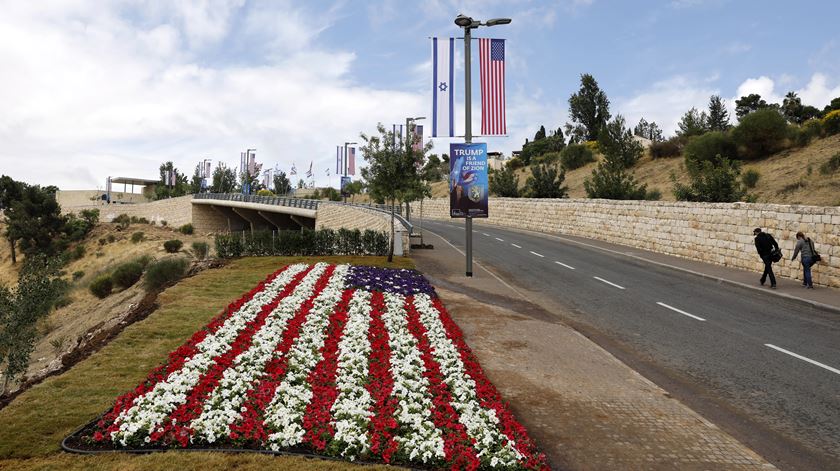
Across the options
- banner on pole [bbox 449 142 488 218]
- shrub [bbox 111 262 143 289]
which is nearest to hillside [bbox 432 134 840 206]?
banner on pole [bbox 449 142 488 218]

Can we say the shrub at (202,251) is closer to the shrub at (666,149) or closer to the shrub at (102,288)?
the shrub at (102,288)

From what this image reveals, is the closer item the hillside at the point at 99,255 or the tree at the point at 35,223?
the hillside at the point at 99,255

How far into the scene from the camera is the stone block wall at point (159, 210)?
86750mm

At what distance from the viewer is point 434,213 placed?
2704 inches

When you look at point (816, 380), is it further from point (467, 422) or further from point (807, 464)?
point (467, 422)

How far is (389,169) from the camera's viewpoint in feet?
76.5

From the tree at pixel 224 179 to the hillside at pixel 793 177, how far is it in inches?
4041

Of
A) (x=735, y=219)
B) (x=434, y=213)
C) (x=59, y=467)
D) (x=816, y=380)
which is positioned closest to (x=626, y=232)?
(x=735, y=219)

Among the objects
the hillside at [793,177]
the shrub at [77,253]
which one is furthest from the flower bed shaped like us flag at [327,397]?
the shrub at [77,253]

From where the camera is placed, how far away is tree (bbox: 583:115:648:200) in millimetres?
39312

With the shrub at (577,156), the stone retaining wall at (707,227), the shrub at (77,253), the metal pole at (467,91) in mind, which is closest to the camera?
the stone retaining wall at (707,227)

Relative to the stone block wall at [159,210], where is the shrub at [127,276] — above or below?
below

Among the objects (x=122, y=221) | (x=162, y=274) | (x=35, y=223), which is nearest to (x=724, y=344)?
(x=162, y=274)

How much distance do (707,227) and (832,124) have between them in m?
28.7
